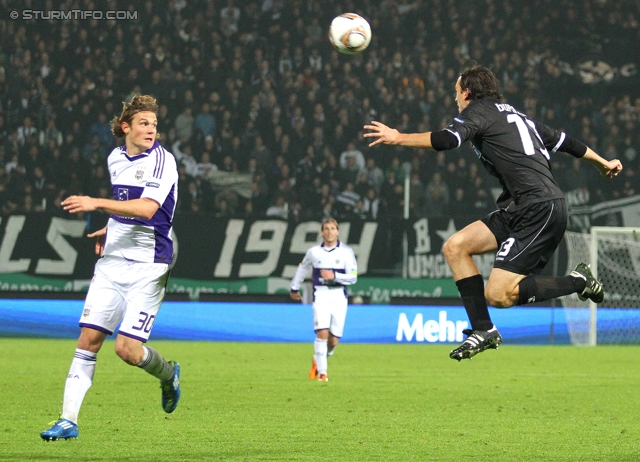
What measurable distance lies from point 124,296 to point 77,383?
2.04ft

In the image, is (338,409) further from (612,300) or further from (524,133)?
(612,300)

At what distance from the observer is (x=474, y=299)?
705 cm

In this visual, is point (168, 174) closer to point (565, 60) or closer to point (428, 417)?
point (428, 417)

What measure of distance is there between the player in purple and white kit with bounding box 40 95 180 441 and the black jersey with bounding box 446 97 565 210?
1965mm

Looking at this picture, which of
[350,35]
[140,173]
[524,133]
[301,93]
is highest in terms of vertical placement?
[301,93]

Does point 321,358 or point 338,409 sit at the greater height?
point 321,358

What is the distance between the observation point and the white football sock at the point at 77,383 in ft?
20.4

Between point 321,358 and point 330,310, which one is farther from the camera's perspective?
point 330,310

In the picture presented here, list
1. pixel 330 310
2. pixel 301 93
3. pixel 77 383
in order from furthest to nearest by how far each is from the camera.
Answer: pixel 301 93, pixel 330 310, pixel 77 383

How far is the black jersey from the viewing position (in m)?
6.84

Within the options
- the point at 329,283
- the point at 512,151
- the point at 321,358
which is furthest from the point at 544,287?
the point at 329,283

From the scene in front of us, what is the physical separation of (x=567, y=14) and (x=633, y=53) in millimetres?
1731

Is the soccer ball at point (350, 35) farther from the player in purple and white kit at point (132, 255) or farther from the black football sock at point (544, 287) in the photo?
the black football sock at point (544, 287)

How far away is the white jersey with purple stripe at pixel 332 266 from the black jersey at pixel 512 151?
652 cm
